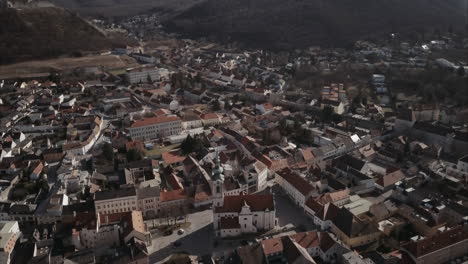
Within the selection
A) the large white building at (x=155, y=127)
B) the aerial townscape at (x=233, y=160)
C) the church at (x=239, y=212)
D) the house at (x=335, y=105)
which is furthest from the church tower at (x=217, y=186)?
the house at (x=335, y=105)

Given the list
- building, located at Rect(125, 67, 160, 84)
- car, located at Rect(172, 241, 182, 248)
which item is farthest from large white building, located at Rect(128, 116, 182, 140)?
building, located at Rect(125, 67, 160, 84)

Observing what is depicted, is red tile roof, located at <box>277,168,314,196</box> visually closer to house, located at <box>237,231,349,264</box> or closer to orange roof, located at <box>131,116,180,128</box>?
house, located at <box>237,231,349,264</box>

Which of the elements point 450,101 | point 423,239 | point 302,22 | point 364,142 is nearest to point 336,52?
point 302,22

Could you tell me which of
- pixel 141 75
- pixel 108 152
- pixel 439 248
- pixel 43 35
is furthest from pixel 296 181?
pixel 43 35

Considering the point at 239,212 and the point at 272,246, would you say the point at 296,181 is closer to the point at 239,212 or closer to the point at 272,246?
the point at 239,212

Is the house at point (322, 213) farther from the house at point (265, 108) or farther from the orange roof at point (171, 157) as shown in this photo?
the house at point (265, 108)

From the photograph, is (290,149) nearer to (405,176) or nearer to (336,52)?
(405,176)
